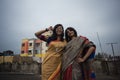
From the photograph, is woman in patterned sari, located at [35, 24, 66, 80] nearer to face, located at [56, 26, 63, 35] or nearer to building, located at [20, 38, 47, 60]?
face, located at [56, 26, 63, 35]

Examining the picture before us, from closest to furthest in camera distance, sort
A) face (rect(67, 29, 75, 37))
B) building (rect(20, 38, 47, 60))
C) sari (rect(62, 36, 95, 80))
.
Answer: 1. sari (rect(62, 36, 95, 80))
2. face (rect(67, 29, 75, 37))
3. building (rect(20, 38, 47, 60))

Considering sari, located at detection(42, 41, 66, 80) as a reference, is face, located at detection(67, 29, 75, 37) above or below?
above

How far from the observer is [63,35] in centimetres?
248

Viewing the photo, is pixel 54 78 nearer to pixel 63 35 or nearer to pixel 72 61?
pixel 72 61

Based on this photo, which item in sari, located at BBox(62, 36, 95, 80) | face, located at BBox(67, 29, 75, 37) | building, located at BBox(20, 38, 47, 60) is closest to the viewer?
sari, located at BBox(62, 36, 95, 80)

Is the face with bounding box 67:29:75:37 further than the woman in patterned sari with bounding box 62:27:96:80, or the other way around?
the face with bounding box 67:29:75:37

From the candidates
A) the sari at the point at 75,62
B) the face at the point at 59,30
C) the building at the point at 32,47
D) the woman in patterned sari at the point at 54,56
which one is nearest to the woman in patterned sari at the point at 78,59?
the sari at the point at 75,62

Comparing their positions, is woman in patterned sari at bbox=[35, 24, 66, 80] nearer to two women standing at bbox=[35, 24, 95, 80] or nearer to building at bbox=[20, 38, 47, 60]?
two women standing at bbox=[35, 24, 95, 80]

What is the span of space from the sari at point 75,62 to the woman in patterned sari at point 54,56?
0.33ft

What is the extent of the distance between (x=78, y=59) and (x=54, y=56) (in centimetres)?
38

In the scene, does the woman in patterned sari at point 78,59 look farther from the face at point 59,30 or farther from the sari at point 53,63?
the face at point 59,30

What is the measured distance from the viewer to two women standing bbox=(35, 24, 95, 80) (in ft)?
6.78

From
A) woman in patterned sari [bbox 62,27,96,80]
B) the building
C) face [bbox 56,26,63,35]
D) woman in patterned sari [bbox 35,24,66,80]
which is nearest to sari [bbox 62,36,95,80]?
woman in patterned sari [bbox 62,27,96,80]

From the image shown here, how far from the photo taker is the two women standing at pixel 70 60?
207cm
